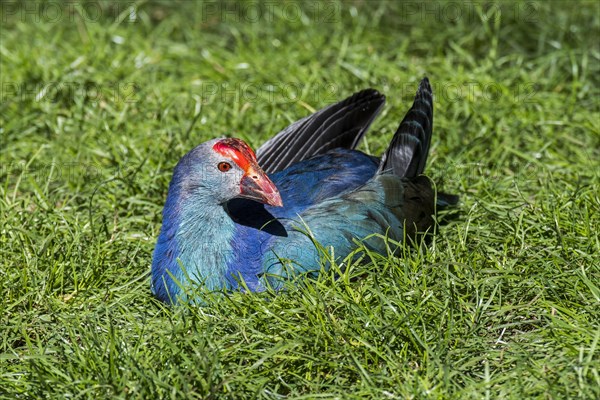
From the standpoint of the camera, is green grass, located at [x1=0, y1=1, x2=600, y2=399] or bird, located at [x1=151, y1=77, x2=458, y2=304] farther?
bird, located at [x1=151, y1=77, x2=458, y2=304]

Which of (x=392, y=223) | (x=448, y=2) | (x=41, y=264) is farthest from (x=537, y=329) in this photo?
(x=448, y=2)

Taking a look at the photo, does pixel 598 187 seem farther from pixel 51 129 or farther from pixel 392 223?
pixel 51 129

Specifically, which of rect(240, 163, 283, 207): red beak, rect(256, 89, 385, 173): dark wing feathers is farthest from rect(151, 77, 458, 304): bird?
rect(256, 89, 385, 173): dark wing feathers

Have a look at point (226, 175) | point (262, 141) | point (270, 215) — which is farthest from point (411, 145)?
point (262, 141)

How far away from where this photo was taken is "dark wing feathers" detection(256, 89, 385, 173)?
16.4ft

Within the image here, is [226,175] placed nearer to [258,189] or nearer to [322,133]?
[258,189]

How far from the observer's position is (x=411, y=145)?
463 centimetres

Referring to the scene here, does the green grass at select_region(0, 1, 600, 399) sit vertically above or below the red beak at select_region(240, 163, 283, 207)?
below

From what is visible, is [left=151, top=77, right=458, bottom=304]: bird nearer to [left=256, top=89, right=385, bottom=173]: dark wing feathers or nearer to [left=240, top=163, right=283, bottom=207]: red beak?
[left=240, top=163, right=283, bottom=207]: red beak

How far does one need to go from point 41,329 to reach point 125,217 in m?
1.08

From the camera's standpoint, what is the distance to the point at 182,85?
6.20 m

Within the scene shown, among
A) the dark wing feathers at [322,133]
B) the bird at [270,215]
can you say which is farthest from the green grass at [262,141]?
the dark wing feathers at [322,133]

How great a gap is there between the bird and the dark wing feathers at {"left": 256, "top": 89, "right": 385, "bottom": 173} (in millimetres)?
320

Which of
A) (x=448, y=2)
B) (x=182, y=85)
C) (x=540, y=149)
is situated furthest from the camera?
(x=448, y=2)
